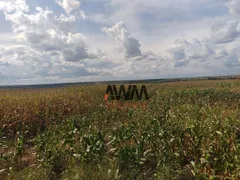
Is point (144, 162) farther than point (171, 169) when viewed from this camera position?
Yes

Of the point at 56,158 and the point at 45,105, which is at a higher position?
the point at 45,105

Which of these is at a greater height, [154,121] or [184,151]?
[154,121]

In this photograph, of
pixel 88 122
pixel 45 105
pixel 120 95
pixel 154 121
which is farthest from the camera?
pixel 120 95

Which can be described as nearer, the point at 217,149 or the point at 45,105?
the point at 217,149

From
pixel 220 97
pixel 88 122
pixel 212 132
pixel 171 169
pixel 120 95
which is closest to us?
pixel 171 169

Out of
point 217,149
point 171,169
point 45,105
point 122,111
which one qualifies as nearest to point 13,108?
point 45,105

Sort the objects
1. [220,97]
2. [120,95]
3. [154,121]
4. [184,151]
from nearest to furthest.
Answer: [184,151]
[154,121]
[220,97]
[120,95]

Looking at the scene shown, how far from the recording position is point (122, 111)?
11023 millimetres

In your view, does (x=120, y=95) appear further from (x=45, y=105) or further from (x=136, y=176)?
(x=136, y=176)

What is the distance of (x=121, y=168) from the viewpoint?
453 centimetres

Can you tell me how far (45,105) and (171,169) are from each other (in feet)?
24.8

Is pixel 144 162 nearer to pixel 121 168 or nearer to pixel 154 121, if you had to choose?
pixel 121 168

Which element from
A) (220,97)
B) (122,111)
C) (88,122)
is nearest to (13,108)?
(88,122)

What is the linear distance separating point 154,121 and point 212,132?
1.57m
